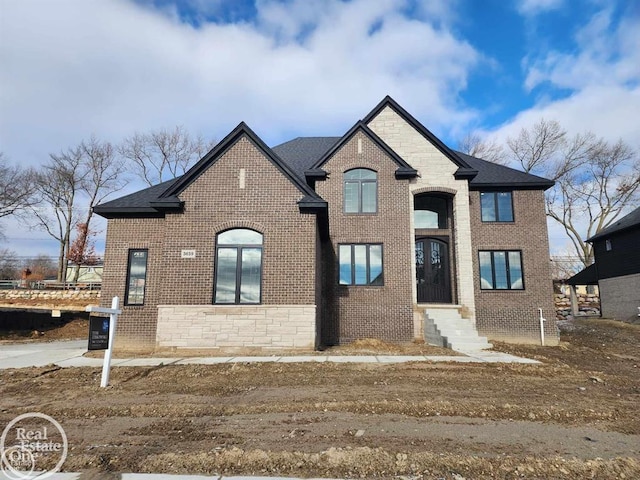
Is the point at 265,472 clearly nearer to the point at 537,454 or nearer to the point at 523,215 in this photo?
the point at 537,454

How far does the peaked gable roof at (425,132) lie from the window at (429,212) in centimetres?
152

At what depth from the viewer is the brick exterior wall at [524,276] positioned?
14.4 meters

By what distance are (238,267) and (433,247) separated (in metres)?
8.22

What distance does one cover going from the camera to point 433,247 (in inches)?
606

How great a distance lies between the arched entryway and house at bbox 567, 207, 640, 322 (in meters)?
14.3

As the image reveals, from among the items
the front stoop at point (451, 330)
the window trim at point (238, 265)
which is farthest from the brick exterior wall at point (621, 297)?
the window trim at point (238, 265)

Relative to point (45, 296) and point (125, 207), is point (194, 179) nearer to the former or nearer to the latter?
point (125, 207)

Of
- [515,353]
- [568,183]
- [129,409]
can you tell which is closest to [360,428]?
[129,409]

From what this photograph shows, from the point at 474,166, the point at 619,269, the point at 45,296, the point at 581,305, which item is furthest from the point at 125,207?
the point at 581,305

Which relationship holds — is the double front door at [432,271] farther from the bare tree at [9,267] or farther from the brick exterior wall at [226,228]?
the bare tree at [9,267]

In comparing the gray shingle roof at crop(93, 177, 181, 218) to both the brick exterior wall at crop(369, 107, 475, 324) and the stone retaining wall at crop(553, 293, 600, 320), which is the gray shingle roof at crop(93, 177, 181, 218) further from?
the stone retaining wall at crop(553, 293, 600, 320)

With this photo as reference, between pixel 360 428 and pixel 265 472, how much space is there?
5.20ft

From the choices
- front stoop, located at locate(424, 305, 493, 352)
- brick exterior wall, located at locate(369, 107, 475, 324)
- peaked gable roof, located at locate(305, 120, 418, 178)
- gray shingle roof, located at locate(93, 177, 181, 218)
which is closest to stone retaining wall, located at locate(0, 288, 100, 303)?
gray shingle roof, located at locate(93, 177, 181, 218)

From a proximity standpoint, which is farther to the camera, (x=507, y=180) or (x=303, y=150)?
(x=303, y=150)
